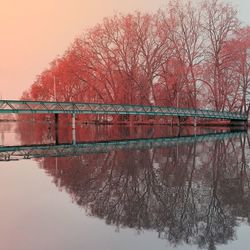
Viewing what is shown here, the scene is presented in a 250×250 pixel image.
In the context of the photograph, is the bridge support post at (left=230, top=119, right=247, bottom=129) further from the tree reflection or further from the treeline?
the tree reflection

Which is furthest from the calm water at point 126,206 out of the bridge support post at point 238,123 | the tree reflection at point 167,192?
the bridge support post at point 238,123

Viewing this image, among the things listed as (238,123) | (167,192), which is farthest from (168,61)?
(167,192)

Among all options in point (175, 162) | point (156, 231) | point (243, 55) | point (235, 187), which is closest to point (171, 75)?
point (243, 55)

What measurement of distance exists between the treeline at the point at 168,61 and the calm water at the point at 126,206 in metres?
34.9

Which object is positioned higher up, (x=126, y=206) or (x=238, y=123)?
(x=238, y=123)

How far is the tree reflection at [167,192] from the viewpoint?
260 inches

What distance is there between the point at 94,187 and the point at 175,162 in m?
5.28

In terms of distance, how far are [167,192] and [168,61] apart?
43221 millimetres

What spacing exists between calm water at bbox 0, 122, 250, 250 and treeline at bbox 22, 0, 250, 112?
3491 centimetres

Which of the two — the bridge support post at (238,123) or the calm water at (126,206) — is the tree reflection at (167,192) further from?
the bridge support post at (238,123)

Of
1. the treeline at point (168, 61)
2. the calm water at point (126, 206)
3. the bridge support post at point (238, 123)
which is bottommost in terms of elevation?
the calm water at point (126, 206)

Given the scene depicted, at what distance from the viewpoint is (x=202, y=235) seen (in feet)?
20.0

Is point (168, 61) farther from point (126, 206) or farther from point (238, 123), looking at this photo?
point (126, 206)

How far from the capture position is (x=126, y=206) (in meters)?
7.89
